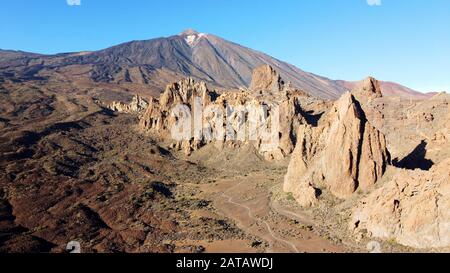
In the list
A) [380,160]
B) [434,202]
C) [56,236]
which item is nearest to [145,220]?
[56,236]

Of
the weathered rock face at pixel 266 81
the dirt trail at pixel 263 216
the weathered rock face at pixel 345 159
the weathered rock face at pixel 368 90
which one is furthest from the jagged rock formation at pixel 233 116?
the weathered rock face at pixel 345 159

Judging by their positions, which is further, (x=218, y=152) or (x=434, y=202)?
(x=218, y=152)

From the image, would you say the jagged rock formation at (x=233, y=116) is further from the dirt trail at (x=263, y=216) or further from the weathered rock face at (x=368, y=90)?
the weathered rock face at (x=368, y=90)

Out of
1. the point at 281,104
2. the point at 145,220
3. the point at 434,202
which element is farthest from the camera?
the point at 281,104

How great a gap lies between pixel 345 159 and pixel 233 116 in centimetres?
4603

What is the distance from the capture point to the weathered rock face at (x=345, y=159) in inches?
1905

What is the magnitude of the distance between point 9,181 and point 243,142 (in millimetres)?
44655

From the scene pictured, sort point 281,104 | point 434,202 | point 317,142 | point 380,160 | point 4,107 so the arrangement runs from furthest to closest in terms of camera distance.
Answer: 1. point 4,107
2. point 281,104
3. point 317,142
4. point 380,160
5. point 434,202

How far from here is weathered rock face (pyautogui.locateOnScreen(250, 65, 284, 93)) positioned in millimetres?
114650

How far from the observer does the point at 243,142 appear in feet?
291

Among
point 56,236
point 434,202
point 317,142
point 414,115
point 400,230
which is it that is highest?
point 414,115

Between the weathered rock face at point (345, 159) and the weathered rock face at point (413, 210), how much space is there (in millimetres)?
7259

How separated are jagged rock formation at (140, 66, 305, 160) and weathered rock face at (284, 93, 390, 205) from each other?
92.7ft
